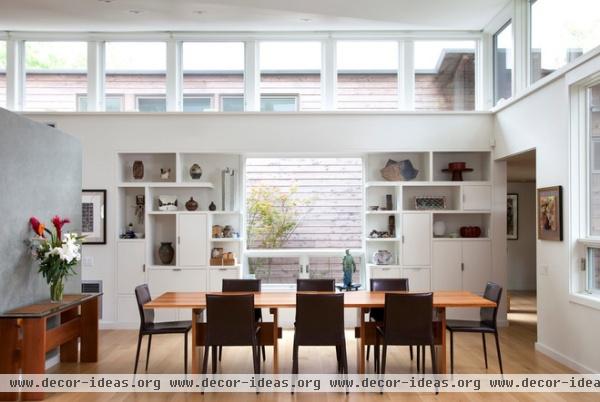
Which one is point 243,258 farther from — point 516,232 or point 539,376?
point 516,232

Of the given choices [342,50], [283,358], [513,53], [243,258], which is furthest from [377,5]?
[283,358]

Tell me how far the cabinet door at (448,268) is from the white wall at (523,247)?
16.2 ft

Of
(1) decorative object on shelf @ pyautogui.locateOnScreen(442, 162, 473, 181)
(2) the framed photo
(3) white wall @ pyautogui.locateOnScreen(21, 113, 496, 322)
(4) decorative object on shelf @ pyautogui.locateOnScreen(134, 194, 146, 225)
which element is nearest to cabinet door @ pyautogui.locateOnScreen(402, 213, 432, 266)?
(1) decorative object on shelf @ pyautogui.locateOnScreen(442, 162, 473, 181)

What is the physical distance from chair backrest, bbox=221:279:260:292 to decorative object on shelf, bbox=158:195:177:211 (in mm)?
2101

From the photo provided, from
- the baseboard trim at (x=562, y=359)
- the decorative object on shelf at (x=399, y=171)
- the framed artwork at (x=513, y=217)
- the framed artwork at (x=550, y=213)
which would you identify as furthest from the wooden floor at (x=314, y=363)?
the framed artwork at (x=513, y=217)

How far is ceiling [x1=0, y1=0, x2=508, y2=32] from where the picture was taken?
21.1 ft

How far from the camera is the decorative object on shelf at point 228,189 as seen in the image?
752 cm

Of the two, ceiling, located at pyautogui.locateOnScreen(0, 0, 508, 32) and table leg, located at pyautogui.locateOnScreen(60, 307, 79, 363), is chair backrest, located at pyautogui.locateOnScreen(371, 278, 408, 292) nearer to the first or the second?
table leg, located at pyautogui.locateOnScreen(60, 307, 79, 363)

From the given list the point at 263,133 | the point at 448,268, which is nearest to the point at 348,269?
the point at 448,268

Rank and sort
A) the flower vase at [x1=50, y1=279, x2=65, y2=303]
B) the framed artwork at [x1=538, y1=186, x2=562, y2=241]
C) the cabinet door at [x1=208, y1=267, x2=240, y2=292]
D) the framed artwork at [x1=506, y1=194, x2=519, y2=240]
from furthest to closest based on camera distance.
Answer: the framed artwork at [x1=506, y1=194, x2=519, y2=240] → the cabinet door at [x1=208, y1=267, x2=240, y2=292] → the framed artwork at [x1=538, y1=186, x2=562, y2=241] → the flower vase at [x1=50, y1=279, x2=65, y2=303]

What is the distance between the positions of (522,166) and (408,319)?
5093mm

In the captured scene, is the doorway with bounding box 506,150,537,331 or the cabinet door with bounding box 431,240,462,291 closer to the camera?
the cabinet door with bounding box 431,240,462,291

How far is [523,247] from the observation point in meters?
11.7

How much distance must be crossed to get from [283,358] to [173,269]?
2.45 metres
